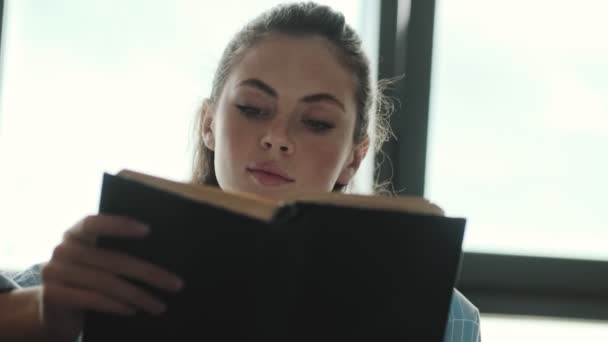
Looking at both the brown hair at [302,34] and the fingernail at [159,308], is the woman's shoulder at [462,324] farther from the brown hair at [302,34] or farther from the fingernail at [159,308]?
the fingernail at [159,308]

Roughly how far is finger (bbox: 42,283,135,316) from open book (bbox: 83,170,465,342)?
0.02 m

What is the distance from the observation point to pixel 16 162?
5.95 ft

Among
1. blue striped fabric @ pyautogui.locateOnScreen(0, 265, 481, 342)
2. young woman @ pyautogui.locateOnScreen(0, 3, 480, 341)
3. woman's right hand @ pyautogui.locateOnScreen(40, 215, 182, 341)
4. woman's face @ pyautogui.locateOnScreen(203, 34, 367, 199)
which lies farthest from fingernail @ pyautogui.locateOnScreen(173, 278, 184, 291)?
blue striped fabric @ pyautogui.locateOnScreen(0, 265, 481, 342)

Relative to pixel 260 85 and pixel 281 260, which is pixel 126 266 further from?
pixel 260 85

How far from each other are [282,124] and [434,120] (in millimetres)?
889

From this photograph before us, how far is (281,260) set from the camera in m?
0.56

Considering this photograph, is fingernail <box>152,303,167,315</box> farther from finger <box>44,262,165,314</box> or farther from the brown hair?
the brown hair

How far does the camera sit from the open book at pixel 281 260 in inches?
22.4

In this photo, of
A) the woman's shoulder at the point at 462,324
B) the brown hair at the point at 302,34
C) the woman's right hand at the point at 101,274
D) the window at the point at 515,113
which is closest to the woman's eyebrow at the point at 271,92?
the brown hair at the point at 302,34

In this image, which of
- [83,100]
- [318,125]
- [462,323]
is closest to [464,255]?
[462,323]

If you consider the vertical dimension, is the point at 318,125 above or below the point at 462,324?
above

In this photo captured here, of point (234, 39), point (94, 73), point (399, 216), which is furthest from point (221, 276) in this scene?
point (94, 73)

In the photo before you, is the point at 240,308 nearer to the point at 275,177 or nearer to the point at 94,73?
the point at 275,177

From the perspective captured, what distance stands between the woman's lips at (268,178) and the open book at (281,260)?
1.51 ft
